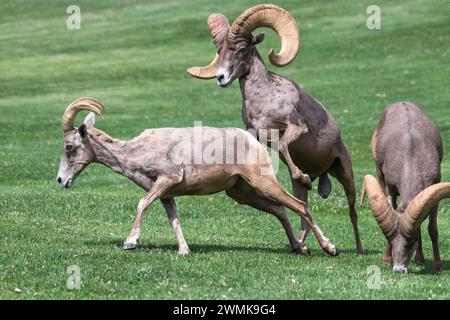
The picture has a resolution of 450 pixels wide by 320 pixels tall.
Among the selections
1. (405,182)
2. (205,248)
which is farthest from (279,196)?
(405,182)

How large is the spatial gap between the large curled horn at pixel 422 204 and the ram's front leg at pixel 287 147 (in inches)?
83.5

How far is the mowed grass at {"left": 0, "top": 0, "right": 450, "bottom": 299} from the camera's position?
37.7 feet

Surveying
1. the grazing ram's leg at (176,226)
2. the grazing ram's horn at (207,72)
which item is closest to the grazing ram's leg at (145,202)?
the grazing ram's leg at (176,226)

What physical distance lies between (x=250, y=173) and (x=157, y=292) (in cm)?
310

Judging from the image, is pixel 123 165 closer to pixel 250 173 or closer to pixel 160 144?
pixel 160 144

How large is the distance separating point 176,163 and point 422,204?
322cm

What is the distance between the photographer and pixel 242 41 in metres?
14.8

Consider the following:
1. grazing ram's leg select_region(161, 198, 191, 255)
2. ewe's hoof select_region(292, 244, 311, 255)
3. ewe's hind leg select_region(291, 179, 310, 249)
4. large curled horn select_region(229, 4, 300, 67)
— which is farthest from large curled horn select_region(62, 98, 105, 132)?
ewe's hoof select_region(292, 244, 311, 255)

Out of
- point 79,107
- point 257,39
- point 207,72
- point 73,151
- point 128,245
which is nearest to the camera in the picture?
point 128,245

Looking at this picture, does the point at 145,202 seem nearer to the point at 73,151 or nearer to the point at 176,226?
the point at 176,226

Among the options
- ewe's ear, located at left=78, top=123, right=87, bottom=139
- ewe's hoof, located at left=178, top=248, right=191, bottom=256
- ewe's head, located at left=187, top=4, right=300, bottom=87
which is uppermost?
ewe's head, located at left=187, top=4, right=300, bottom=87

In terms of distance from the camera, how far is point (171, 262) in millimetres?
12258

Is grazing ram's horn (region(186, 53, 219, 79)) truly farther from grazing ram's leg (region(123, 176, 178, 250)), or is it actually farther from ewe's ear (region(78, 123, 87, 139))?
grazing ram's leg (region(123, 176, 178, 250))
